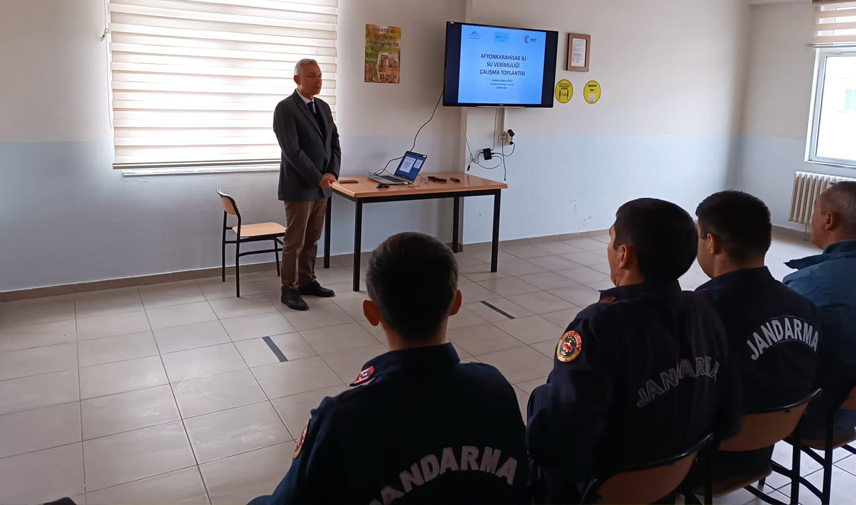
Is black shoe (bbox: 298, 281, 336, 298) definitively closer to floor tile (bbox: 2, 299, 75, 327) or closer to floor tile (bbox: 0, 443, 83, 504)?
floor tile (bbox: 2, 299, 75, 327)

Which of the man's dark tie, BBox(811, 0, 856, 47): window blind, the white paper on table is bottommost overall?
the man's dark tie

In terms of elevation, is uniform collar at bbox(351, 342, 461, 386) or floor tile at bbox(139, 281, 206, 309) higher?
uniform collar at bbox(351, 342, 461, 386)

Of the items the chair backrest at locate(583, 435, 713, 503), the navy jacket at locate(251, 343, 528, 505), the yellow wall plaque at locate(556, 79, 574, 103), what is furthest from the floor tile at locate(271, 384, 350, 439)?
the yellow wall plaque at locate(556, 79, 574, 103)

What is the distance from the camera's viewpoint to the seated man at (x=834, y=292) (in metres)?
2.09

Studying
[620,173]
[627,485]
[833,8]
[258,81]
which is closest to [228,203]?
[258,81]

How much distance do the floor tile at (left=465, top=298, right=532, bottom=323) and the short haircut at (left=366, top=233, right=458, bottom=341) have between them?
3294 mm

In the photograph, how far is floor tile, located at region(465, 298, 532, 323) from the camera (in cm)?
461

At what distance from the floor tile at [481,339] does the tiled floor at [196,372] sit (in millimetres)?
13

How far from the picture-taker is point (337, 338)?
13.6 feet

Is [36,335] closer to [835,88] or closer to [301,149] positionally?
[301,149]

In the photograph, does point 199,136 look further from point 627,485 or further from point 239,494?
point 627,485

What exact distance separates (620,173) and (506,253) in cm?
183

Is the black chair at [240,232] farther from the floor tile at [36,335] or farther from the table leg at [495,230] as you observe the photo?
the table leg at [495,230]

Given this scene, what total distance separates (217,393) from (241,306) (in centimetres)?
138
